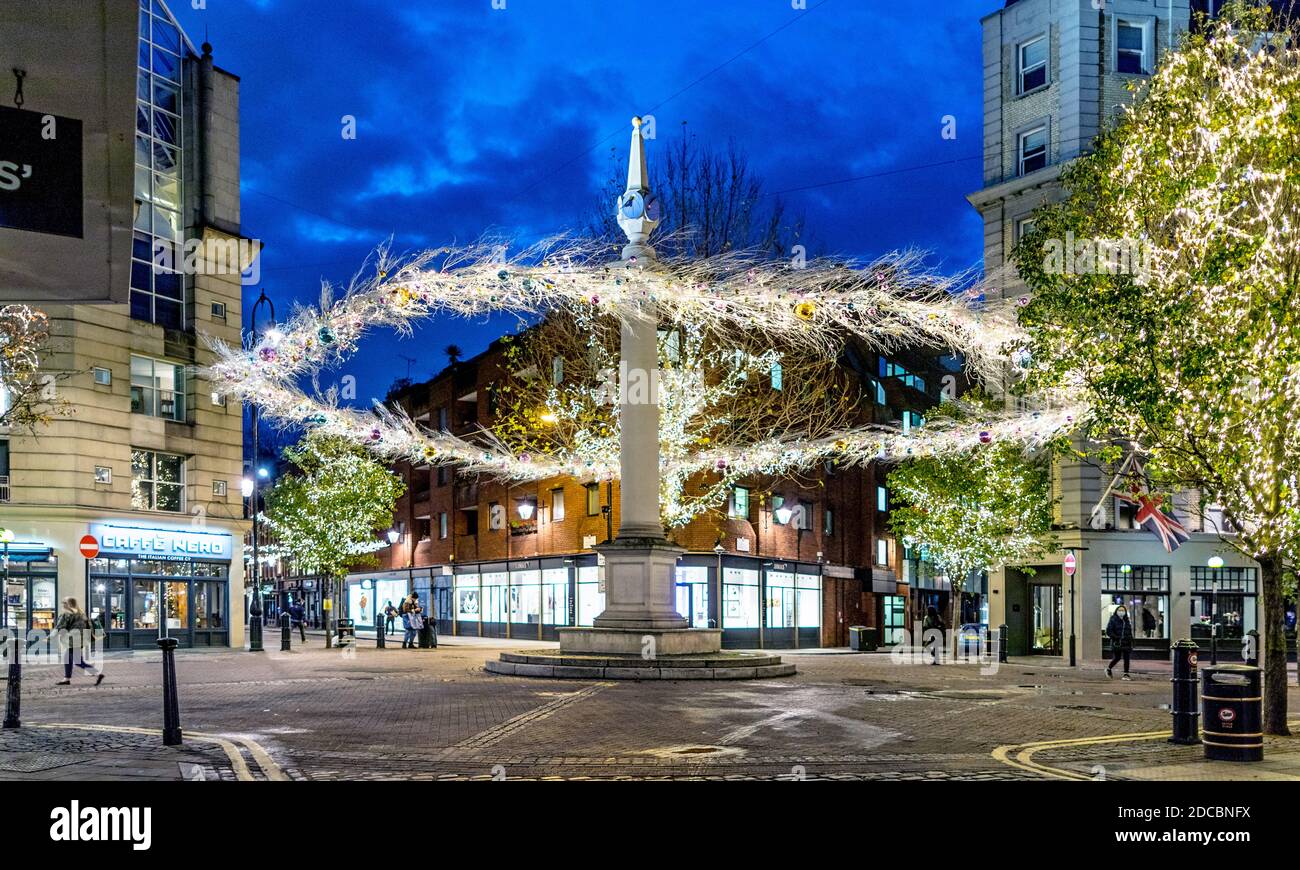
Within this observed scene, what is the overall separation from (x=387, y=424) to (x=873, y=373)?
40671mm

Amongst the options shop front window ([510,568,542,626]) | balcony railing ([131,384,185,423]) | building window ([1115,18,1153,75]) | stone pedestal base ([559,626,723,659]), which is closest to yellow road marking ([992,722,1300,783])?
stone pedestal base ([559,626,723,659])

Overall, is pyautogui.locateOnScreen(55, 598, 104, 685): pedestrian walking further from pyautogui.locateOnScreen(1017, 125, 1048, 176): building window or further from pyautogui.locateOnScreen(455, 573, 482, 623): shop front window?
pyautogui.locateOnScreen(455, 573, 482, 623): shop front window

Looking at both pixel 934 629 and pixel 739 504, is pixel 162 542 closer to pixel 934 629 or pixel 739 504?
pixel 739 504

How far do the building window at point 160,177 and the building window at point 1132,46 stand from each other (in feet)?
106

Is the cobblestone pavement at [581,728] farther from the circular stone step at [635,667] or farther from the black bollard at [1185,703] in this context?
the circular stone step at [635,667]

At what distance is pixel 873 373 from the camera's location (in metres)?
58.5

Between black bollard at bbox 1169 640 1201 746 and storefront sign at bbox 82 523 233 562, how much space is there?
98.8 feet

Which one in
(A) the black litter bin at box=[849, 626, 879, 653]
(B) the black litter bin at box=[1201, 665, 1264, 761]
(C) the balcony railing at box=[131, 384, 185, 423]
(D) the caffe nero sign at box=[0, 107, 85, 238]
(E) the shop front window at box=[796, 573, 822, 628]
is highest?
(C) the balcony railing at box=[131, 384, 185, 423]

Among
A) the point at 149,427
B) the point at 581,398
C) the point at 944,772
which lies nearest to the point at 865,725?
the point at 944,772

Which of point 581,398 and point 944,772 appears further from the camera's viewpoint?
point 581,398

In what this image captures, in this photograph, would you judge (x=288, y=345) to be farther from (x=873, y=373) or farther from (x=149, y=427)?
(x=873, y=373)

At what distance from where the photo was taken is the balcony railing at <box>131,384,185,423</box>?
36594 millimetres

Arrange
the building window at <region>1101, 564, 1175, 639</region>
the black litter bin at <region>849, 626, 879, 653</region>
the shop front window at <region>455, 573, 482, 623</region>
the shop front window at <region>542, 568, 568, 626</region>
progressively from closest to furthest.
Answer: the building window at <region>1101, 564, 1175, 639</region> → the black litter bin at <region>849, 626, 879, 653</region> → the shop front window at <region>542, 568, 568, 626</region> → the shop front window at <region>455, 573, 482, 623</region>

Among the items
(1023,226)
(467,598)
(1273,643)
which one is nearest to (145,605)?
(467,598)
